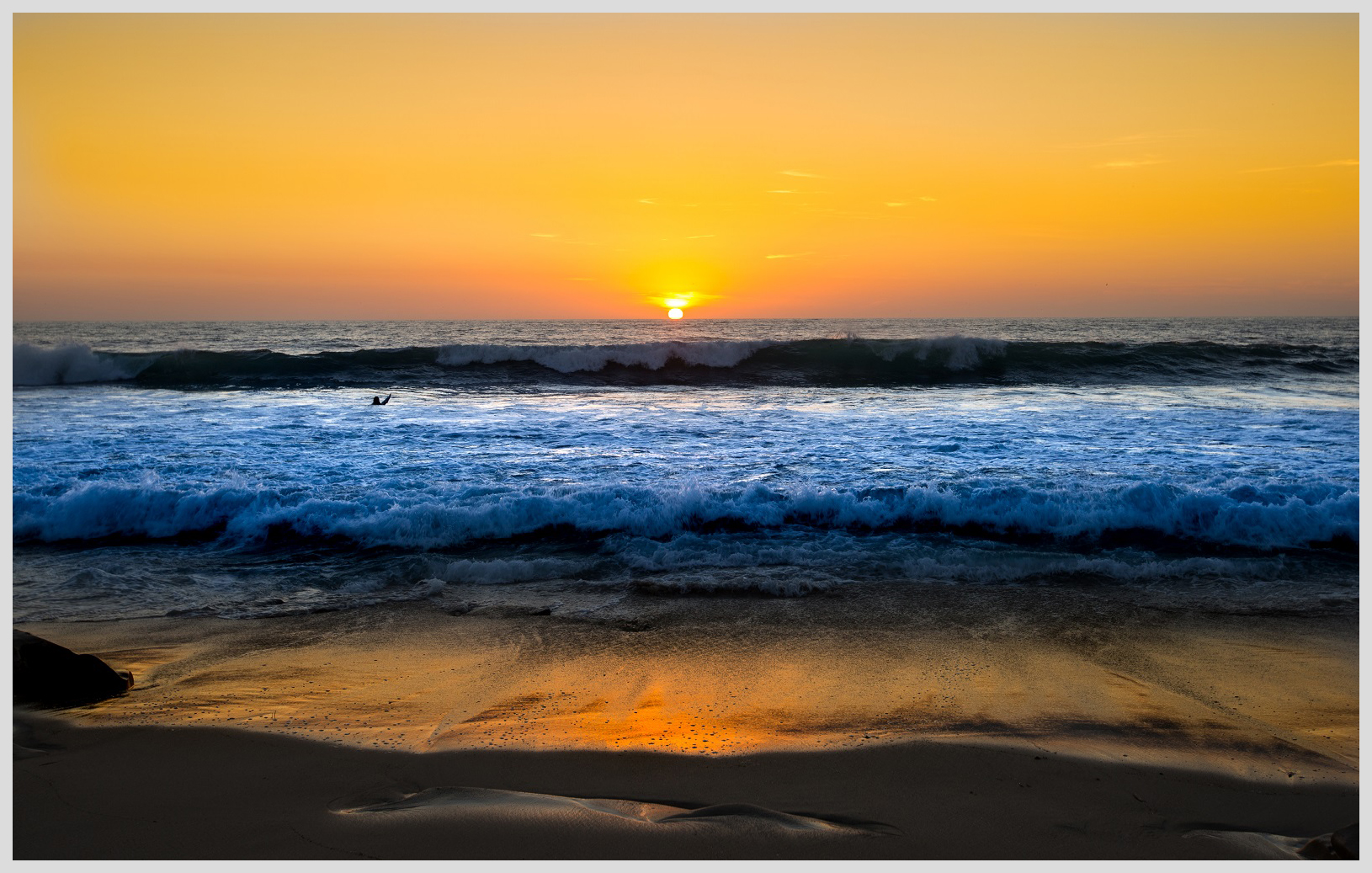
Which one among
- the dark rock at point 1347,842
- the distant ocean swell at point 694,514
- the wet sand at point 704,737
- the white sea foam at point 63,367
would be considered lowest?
the wet sand at point 704,737

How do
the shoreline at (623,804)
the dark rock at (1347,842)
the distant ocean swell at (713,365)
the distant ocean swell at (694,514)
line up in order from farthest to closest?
the distant ocean swell at (713,365) → the distant ocean swell at (694,514) → the shoreline at (623,804) → the dark rock at (1347,842)

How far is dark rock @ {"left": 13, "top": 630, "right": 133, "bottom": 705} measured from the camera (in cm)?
400

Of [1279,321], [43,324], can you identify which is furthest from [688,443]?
[1279,321]

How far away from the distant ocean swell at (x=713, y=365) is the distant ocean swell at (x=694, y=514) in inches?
529

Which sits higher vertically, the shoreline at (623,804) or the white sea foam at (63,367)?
the white sea foam at (63,367)

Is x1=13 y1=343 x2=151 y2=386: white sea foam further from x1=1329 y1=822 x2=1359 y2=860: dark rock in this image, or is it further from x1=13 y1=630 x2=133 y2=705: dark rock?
x1=1329 y1=822 x2=1359 y2=860: dark rock

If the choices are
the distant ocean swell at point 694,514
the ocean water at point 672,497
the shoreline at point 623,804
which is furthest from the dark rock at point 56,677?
the distant ocean swell at point 694,514

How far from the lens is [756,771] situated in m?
3.33

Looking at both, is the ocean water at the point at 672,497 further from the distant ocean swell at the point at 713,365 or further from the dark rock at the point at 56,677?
the distant ocean swell at the point at 713,365

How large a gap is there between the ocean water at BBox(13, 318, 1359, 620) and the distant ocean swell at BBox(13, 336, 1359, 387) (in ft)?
10.4

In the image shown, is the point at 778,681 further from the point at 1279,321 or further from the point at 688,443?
the point at 1279,321

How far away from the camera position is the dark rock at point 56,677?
158 inches

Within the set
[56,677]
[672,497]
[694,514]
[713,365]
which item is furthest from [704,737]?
[713,365]

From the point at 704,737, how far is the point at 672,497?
443 cm
